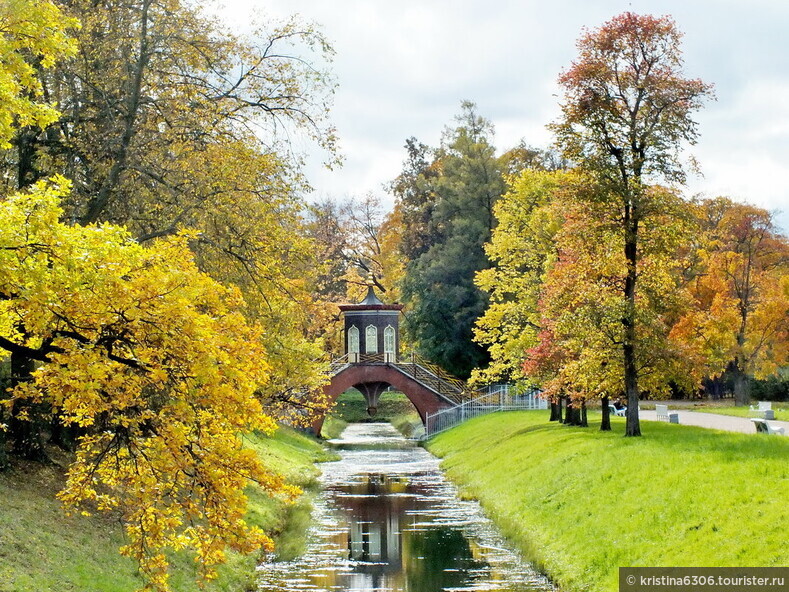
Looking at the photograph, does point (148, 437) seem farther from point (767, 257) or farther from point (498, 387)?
point (767, 257)

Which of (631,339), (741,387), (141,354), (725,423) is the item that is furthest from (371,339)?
(141,354)

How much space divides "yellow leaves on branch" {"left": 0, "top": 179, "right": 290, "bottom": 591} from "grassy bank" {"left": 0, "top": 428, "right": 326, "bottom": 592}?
2.64 m

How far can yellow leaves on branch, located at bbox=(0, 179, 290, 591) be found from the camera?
10789 millimetres

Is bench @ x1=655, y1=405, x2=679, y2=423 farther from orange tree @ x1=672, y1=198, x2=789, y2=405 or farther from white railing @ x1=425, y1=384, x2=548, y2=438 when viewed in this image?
white railing @ x1=425, y1=384, x2=548, y2=438

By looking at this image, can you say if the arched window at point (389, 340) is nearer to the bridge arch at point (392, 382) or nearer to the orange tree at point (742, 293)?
the bridge arch at point (392, 382)

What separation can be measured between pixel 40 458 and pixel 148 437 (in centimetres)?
941

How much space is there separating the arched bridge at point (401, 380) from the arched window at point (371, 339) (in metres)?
0.81

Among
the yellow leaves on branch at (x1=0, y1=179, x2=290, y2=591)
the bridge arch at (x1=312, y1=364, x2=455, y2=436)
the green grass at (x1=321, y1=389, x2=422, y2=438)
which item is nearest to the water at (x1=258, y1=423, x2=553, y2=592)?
the yellow leaves on branch at (x1=0, y1=179, x2=290, y2=591)

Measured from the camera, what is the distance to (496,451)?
128 feet

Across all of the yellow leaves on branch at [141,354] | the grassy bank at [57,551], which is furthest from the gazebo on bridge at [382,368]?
the yellow leaves on branch at [141,354]

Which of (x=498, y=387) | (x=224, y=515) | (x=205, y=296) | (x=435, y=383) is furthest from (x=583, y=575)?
(x=498, y=387)

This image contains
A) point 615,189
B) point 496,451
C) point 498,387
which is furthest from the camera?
point 498,387

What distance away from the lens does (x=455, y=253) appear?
65.7 metres

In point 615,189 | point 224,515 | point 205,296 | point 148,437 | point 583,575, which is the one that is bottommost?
point 583,575
